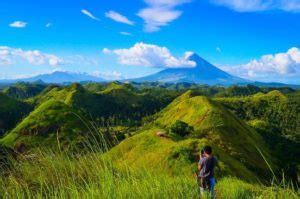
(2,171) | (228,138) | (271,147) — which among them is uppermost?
(2,171)

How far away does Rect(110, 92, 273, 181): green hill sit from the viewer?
6556 centimetres

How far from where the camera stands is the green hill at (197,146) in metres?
65.6

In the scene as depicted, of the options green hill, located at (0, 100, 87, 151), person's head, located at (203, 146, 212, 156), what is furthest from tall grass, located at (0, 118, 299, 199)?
green hill, located at (0, 100, 87, 151)

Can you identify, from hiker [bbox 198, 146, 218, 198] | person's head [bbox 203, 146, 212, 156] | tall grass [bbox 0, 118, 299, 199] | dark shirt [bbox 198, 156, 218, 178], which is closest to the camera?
tall grass [bbox 0, 118, 299, 199]

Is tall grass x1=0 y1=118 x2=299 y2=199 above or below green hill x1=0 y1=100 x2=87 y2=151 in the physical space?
above

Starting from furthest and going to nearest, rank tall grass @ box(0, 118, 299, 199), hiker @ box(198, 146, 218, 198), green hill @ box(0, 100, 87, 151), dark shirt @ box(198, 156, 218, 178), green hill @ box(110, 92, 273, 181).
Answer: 1. green hill @ box(0, 100, 87, 151)
2. green hill @ box(110, 92, 273, 181)
3. dark shirt @ box(198, 156, 218, 178)
4. hiker @ box(198, 146, 218, 198)
5. tall grass @ box(0, 118, 299, 199)

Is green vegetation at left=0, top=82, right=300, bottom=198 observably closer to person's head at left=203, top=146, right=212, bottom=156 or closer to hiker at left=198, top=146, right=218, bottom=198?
hiker at left=198, top=146, right=218, bottom=198

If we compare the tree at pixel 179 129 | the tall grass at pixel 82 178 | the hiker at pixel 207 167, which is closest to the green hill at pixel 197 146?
the tree at pixel 179 129

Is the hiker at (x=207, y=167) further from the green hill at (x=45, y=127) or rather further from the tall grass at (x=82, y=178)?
the green hill at (x=45, y=127)

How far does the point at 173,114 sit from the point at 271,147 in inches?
1499

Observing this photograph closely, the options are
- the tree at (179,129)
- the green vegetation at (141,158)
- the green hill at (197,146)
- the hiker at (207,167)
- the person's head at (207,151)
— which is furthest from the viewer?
the tree at (179,129)

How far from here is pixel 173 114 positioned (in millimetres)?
165625

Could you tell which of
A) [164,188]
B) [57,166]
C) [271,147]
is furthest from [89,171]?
[271,147]

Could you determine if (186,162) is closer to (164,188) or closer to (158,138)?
(158,138)
